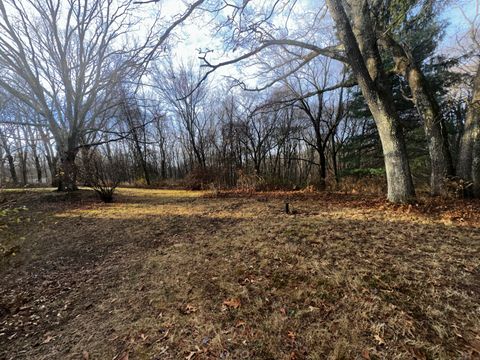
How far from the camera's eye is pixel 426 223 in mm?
3266

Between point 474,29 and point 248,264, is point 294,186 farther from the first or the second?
point 474,29

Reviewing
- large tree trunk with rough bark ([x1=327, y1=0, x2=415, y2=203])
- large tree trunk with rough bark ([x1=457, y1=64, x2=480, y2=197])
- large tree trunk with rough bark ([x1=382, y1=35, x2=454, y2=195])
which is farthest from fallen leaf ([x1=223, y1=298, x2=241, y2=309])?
large tree trunk with rough bark ([x1=457, y1=64, x2=480, y2=197])

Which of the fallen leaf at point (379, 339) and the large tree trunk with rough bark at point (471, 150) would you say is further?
the large tree trunk with rough bark at point (471, 150)

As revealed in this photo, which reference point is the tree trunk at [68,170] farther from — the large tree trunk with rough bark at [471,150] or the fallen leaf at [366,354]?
the large tree trunk with rough bark at [471,150]

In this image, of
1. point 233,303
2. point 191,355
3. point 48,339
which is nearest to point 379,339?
point 233,303

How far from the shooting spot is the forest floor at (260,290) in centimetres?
156

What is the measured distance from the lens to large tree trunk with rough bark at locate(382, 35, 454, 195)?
4.54 meters

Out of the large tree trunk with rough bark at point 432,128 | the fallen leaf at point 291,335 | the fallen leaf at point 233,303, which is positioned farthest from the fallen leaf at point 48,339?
the large tree trunk with rough bark at point 432,128

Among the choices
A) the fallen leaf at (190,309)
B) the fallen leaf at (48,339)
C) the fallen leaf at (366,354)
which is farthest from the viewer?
the fallen leaf at (190,309)

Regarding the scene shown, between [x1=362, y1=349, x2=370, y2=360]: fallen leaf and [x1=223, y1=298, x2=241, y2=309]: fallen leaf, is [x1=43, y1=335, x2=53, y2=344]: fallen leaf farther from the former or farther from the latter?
[x1=362, y1=349, x2=370, y2=360]: fallen leaf

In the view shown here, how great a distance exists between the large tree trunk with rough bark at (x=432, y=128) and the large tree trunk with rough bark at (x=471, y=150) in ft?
0.83

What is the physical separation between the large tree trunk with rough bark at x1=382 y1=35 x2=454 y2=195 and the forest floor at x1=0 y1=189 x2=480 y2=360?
74 centimetres

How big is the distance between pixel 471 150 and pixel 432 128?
2.68ft

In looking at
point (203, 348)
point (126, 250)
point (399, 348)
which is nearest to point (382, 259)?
point (399, 348)
